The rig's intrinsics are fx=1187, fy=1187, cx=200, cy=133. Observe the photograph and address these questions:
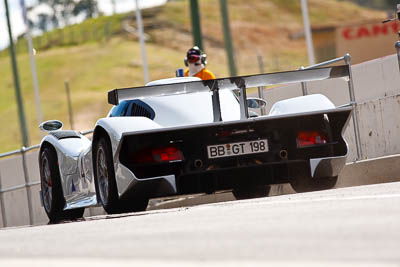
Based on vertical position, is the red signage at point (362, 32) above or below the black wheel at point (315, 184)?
above

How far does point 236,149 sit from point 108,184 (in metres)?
1.18

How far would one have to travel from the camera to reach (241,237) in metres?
6.43

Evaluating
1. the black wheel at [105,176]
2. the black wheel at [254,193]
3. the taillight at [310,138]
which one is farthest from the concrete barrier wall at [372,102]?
the black wheel at [105,176]

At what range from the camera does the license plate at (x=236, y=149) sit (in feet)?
33.8

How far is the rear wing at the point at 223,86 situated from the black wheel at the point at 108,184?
2.07ft

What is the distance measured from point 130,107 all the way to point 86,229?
2708 millimetres

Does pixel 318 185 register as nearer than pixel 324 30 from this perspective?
Yes

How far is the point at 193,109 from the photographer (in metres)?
10.8

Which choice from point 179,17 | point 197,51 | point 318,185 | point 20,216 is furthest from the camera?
point 179,17

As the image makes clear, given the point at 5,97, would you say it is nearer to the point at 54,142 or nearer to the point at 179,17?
the point at 179,17

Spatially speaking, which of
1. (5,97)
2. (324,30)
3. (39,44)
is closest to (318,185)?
(324,30)

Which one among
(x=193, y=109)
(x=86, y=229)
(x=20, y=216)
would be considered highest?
(x=193, y=109)

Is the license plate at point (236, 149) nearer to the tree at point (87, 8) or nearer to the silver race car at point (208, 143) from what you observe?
the silver race car at point (208, 143)

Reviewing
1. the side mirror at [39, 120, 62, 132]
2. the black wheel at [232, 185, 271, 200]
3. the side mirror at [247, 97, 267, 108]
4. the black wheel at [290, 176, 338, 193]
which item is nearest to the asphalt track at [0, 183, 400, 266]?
the black wheel at [290, 176, 338, 193]
